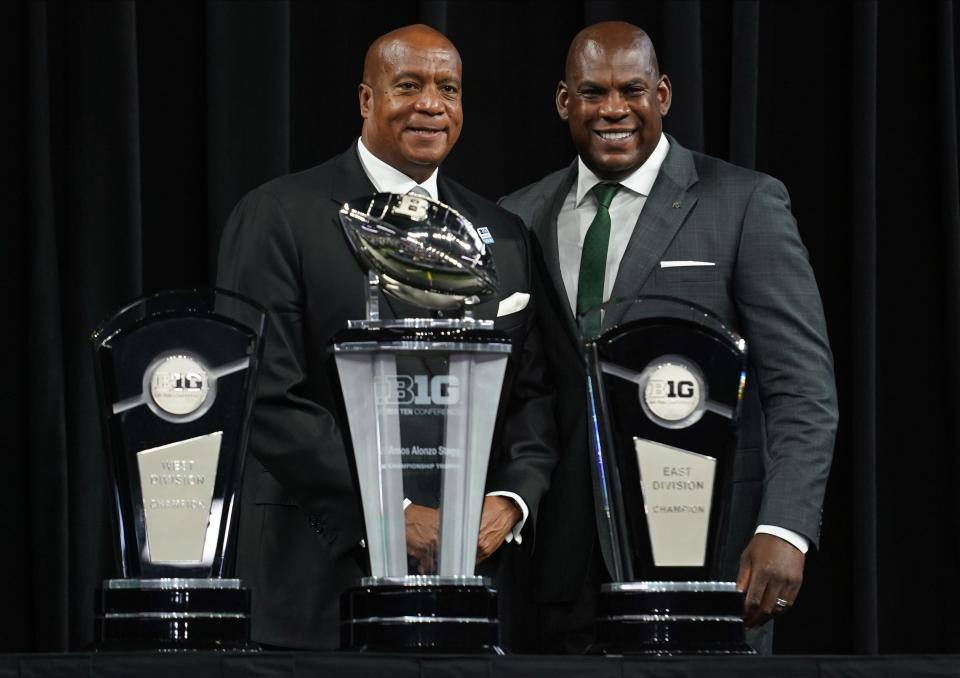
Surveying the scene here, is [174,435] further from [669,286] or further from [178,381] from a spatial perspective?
[669,286]

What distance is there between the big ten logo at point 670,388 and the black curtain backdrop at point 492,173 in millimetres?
1475

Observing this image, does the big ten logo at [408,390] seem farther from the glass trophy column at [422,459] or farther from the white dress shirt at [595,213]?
the white dress shirt at [595,213]

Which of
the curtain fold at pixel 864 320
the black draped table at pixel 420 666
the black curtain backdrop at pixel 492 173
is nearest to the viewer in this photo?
the black draped table at pixel 420 666

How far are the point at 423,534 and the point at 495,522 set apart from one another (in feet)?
0.83

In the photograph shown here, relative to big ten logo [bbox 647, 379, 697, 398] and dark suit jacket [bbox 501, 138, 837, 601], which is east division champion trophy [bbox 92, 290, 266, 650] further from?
dark suit jacket [bbox 501, 138, 837, 601]

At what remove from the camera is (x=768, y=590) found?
186cm

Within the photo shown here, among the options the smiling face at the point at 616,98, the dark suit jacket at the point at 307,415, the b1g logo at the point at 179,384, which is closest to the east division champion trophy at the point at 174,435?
the b1g logo at the point at 179,384

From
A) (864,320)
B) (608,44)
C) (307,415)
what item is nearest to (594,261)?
(608,44)

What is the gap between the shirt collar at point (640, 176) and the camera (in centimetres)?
242

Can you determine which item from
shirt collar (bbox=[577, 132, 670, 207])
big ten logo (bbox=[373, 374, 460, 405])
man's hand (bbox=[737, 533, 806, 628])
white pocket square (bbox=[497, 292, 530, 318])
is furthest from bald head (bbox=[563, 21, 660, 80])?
big ten logo (bbox=[373, 374, 460, 405])

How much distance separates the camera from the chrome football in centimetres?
145

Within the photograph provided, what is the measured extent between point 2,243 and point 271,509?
1108 millimetres

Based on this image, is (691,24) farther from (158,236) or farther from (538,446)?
(538,446)

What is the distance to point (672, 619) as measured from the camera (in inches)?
55.1
